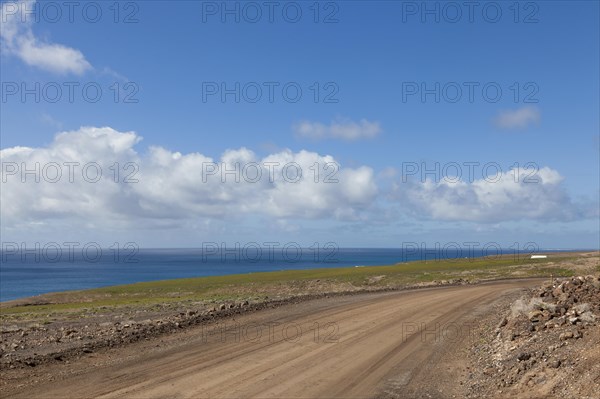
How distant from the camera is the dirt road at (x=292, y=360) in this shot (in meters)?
14.2

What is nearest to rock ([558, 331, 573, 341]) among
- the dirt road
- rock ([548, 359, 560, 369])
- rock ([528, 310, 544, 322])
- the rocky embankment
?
the rocky embankment

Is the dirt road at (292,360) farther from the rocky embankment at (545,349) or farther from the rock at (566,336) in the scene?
the rock at (566,336)

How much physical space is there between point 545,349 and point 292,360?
849cm

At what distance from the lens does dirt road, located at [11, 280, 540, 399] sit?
14.2 meters

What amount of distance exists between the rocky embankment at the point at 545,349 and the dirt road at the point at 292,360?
3.59 ft

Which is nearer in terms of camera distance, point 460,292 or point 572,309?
point 572,309

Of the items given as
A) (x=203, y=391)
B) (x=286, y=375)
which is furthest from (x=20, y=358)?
(x=286, y=375)

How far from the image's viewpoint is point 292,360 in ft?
57.5

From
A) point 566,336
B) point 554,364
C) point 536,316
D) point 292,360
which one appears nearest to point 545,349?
point 566,336

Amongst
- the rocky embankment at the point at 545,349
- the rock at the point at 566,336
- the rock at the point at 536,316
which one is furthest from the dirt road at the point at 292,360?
the rock at the point at 566,336

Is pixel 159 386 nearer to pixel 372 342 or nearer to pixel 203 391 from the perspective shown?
pixel 203 391

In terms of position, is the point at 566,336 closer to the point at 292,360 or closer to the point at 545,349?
the point at 545,349

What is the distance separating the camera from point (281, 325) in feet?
81.1

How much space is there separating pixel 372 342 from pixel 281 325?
5.79 m
